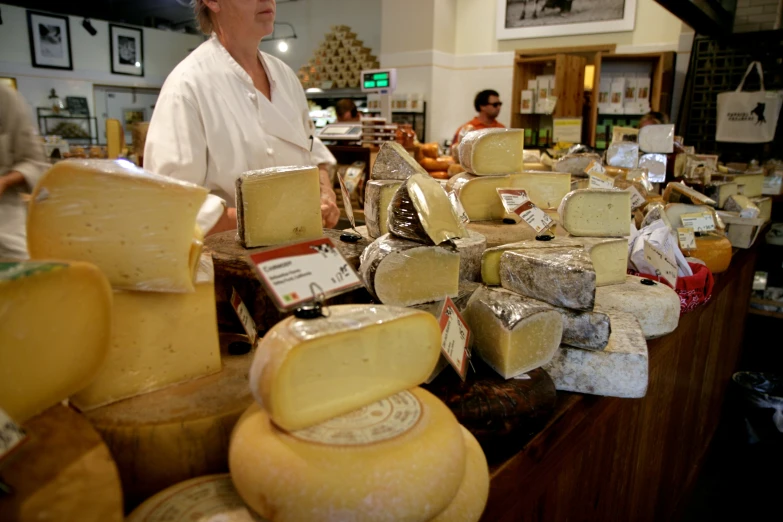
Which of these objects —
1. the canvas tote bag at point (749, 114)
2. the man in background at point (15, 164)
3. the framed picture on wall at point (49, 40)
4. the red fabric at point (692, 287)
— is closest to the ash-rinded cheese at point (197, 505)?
the red fabric at point (692, 287)

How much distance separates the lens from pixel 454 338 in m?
1.05

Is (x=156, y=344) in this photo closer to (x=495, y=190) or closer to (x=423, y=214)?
(x=423, y=214)

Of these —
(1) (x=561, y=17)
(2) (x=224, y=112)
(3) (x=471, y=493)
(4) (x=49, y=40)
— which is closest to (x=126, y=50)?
(4) (x=49, y=40)

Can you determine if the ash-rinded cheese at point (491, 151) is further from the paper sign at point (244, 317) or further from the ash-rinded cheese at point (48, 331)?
the ash-rinded cheese at point (48, 331)

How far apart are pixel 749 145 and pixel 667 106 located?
3.14 ft

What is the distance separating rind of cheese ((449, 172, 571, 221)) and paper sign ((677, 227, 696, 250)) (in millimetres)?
554

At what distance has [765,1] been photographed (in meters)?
5.65

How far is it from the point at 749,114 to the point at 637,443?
4.85 metres

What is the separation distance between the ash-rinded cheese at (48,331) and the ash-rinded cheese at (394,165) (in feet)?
3.35

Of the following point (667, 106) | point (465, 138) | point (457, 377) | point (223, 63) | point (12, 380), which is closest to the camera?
point (12, 380)

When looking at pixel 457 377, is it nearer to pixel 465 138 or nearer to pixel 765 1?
pixel 465 138

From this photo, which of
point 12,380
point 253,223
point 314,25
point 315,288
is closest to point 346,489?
point 315,288

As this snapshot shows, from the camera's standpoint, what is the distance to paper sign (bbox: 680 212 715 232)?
7.66ft

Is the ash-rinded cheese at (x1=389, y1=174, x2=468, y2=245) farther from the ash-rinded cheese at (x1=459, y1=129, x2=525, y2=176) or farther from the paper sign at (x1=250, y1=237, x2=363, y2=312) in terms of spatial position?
the ash-rinded cheese at (x1=459, y1=129, x2=525, y2=176)
